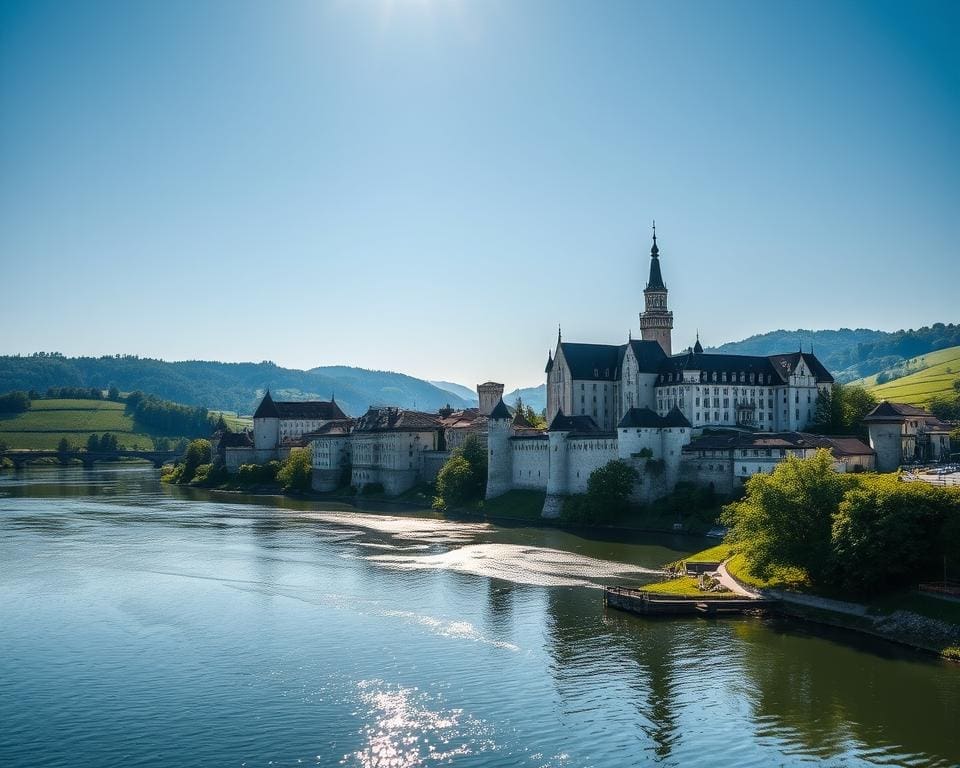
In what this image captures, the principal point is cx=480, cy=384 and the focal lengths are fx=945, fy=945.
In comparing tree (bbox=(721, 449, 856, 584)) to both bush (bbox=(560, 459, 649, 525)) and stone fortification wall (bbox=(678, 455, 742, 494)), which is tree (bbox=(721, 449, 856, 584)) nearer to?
stone fortification wall (bbox=(678, 455, 742, 494))

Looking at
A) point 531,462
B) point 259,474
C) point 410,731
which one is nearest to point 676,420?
point 531,462

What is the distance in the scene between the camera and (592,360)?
108062 mm

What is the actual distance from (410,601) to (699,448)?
38.0 m

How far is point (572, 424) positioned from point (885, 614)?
52.0 metres

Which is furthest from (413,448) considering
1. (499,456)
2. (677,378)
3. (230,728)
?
(230,728)

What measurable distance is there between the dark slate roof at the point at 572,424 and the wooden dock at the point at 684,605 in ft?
144

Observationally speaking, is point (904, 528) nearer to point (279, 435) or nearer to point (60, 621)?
point (60, 621)

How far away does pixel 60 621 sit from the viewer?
4647 cm

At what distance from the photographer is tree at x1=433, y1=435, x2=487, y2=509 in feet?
331

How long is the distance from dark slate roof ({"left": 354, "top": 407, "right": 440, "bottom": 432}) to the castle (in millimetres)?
16894

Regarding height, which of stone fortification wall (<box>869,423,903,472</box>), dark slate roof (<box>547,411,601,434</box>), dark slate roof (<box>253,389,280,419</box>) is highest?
dark slate roof (<box>253,389,280,419</box>)

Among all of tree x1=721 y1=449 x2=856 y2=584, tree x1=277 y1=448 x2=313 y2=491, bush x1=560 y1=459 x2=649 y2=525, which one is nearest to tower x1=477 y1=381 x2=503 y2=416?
tree x1=277 y1=448 x2=313 y2=491

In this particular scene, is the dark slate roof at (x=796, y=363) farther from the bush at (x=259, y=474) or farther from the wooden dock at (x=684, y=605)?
the bush at (x=259, y=474)

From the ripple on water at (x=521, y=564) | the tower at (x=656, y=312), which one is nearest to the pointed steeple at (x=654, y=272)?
the tower at (x=656, y=312)
